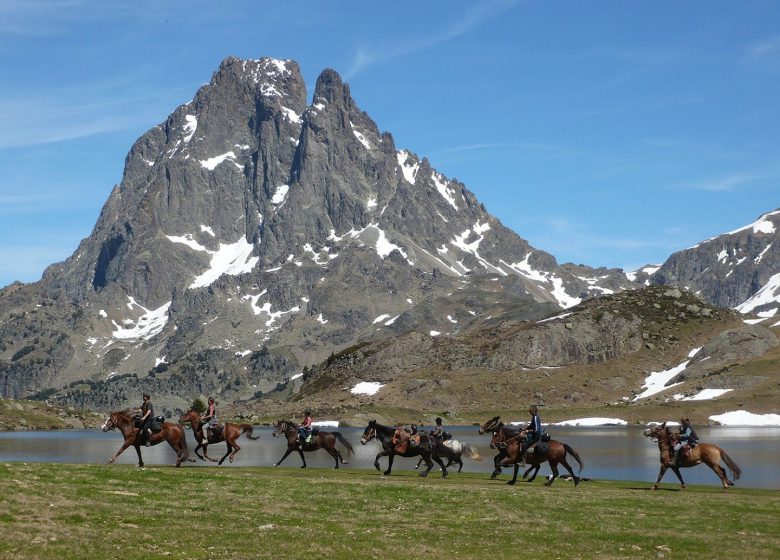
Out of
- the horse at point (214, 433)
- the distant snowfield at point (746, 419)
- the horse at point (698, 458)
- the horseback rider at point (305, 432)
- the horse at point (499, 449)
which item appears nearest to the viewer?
the horse at point (698, 458)

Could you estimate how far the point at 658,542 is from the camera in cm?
2922

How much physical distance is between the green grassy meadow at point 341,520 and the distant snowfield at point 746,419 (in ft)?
537

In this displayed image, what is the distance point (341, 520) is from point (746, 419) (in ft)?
608

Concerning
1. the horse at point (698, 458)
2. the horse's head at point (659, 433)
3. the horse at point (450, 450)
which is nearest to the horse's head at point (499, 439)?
the horse at point (450, 450)

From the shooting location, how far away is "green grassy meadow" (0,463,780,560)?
2639 centimetres

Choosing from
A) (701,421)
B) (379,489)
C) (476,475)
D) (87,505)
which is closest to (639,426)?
(701,421)

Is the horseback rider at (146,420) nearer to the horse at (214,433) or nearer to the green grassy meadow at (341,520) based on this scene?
the horse at (214,433)

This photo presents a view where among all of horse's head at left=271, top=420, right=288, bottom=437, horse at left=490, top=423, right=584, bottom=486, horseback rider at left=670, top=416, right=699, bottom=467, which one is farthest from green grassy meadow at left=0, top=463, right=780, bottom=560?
horse's head at left=271, top=420, right=288, bottom=437

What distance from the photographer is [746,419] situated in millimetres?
197125

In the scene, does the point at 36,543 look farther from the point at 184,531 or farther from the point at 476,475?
the point at 476,475

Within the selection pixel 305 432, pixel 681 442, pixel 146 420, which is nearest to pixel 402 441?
pixel 305 432

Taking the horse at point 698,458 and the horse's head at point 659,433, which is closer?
the horse at point 698,458

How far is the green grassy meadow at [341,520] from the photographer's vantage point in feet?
86.6

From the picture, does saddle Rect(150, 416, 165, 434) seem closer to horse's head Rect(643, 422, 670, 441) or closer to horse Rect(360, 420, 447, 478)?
horse Rect(360, 420, 447, 478)
